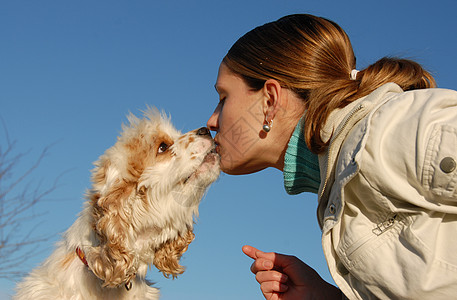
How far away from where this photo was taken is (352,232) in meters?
2.59

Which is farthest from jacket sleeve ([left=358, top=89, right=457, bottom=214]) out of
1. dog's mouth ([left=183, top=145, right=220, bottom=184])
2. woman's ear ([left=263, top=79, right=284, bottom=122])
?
dog's mouth ([left=183, top=145, right=220, bottom=184])

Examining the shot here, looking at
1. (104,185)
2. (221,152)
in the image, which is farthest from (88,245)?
(221,152)

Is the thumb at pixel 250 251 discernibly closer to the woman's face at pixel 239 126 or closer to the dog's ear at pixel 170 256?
the woman's face at pixel 239 126

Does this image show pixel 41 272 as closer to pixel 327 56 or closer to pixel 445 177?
pixel 327 56

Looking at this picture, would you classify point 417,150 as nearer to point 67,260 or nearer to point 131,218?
point 131,218

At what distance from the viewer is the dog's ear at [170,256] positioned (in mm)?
3762

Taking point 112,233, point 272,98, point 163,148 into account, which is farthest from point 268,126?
point 112,233

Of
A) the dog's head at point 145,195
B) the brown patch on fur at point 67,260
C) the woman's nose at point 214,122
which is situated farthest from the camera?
the woman's nose at point 214,122

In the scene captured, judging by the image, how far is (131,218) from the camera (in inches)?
138

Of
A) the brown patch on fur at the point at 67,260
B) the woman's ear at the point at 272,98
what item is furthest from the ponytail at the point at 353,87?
the brown patch on fur at the point at 67,260

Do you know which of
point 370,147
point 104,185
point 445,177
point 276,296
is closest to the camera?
point 445,177

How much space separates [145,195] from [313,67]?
4.76 feet

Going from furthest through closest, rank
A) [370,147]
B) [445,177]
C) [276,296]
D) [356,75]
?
[356,75] < [276,296] < [370,147] < [445,177]

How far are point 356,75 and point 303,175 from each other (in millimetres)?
745
